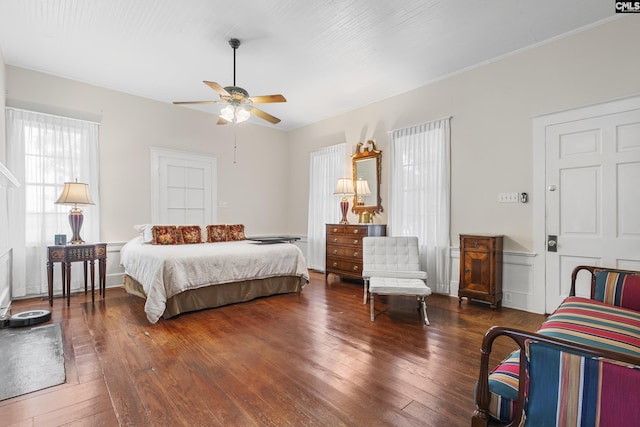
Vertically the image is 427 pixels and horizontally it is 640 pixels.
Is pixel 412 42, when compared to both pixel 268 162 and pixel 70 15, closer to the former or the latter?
pixel 70 15

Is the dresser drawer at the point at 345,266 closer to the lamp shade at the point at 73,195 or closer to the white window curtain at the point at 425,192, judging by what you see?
the white window curtain at the point at 425,192

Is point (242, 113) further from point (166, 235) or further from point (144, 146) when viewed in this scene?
point (144, 146)

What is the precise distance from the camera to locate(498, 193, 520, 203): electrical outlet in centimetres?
370

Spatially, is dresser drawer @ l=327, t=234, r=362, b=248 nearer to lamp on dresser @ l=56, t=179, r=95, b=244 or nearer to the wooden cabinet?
the wooden cabinet

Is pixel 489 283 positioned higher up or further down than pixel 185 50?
further down

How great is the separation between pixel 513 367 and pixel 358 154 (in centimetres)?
446

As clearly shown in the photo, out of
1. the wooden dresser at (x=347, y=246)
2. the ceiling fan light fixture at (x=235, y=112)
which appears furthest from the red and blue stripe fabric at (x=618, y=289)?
the ceiling fan light fixture at (x=235, y=112)

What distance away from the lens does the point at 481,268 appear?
3709mm

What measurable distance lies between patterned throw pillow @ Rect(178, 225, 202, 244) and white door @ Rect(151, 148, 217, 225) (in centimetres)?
80

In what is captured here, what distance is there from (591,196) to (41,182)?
21.6ft

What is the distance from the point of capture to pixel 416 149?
465 cm

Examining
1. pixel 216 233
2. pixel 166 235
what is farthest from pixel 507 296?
pixel 166 235

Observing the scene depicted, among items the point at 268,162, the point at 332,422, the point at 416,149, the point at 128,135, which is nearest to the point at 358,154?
the point at 416,149

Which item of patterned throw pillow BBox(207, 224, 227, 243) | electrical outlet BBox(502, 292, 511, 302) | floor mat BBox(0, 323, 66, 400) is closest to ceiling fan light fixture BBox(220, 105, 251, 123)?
patterned throw pillow BBox(207, 224, 227, 243)
